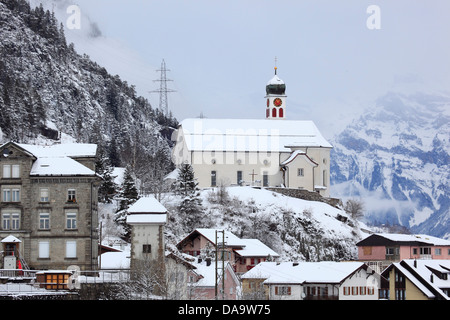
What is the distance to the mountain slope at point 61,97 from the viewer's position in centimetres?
13775

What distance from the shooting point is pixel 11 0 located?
186375 mm

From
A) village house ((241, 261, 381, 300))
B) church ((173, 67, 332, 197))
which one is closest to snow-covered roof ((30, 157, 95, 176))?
village house ((241, 261, 381, 300))

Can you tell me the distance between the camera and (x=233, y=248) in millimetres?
91875

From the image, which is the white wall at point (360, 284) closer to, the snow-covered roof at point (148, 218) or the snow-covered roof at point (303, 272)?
the snow-covered roof at point (303, 272)

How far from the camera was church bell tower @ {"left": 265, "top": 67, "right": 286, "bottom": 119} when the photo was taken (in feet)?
436

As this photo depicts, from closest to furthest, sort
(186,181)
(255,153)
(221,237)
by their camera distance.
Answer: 1. (221,237)
2. (186,181)
3. (255,153)

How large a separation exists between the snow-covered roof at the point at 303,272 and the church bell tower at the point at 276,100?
52.0 m

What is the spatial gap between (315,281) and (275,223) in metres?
28.9

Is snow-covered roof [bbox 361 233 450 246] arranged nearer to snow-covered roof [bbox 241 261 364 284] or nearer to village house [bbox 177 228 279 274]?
village house [bbox 177 228 279 274]

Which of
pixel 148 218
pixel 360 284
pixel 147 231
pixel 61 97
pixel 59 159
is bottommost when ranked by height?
pixel 360 284

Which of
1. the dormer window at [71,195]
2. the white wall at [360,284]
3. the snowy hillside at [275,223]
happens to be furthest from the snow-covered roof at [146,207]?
the snowy hillside at [275,223]

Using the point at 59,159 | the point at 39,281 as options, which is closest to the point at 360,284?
the point at 59,159

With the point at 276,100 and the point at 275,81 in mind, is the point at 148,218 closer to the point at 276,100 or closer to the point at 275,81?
the point at 276,100
